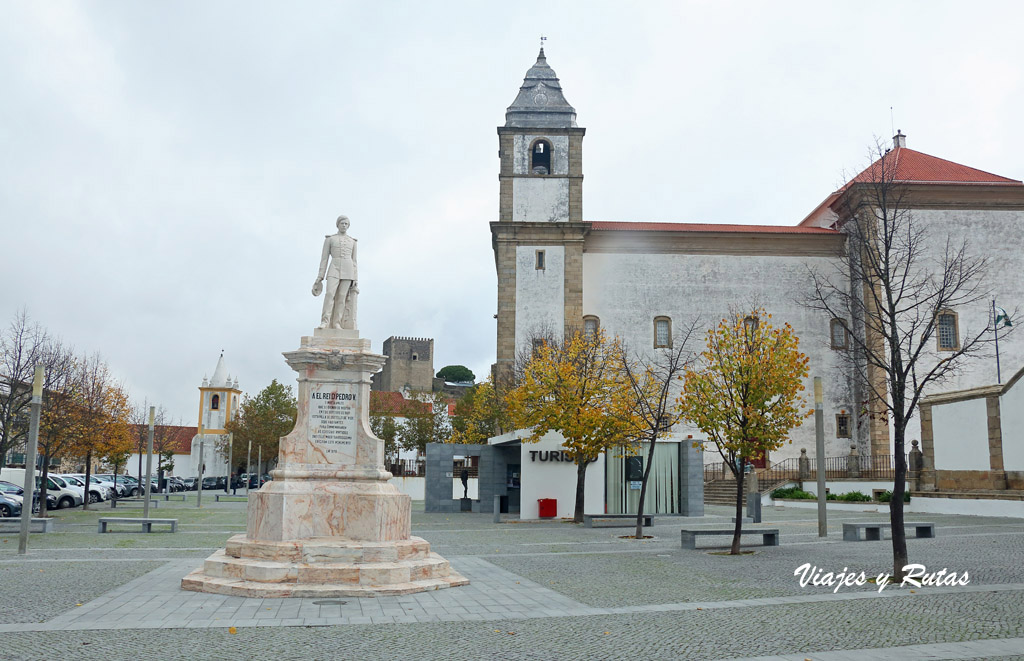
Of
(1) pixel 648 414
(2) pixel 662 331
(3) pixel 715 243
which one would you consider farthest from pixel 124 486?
(3) pixel 715 243

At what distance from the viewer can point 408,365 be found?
370 ft

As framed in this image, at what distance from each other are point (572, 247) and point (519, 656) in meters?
40.7

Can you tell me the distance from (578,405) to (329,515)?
13.1 metres

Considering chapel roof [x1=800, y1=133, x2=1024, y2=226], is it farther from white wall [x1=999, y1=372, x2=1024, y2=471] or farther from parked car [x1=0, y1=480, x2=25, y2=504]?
parked car [x1=0, y1=480, x2=25, y2=504]

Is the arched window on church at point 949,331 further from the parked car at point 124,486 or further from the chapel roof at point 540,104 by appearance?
the parked car at point 124,486

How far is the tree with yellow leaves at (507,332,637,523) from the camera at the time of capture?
22906 mm

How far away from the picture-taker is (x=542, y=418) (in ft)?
82.7

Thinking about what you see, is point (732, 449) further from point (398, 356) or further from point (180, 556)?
point (398, 356)

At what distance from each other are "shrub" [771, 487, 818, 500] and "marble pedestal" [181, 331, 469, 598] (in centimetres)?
2653

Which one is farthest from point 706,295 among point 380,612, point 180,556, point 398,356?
point 398,356

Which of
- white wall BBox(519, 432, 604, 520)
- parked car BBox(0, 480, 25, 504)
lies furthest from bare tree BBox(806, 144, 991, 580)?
parked car BBox(0, 480, 25, 504)

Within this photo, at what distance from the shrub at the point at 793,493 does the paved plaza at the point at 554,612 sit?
19774 mm

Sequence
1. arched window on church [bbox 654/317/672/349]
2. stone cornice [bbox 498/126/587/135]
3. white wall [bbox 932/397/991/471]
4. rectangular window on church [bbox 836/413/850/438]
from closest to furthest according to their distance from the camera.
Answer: white wall [bbox 932/397/991/471], rectangular window on church [bbox 836/413/850/438], arched window on church [bbox 654/317/672/349], stone cornice [bbox 498/126/587/135]

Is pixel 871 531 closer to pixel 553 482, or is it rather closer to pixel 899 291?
pixel 899 291
